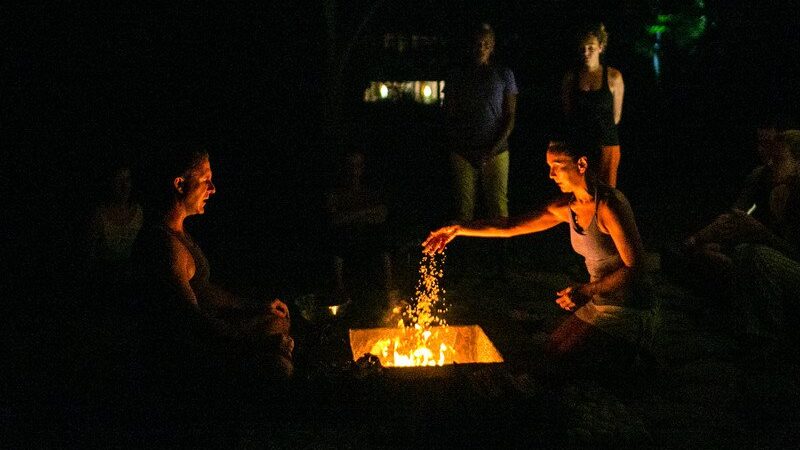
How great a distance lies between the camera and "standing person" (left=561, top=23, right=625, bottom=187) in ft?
21.3

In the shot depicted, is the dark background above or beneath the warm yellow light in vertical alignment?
beneath

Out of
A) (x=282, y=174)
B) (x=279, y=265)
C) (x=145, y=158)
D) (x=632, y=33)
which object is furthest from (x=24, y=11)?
(x=632, y=33)

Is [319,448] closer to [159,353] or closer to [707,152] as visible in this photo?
[159,353]

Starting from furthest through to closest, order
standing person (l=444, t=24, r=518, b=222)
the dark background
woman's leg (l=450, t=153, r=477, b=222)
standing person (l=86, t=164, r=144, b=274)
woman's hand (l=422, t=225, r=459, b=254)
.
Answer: the dark background, woman's leg (l=450, t=153, r=477, b=222), standing person (l=444, t=24, r=518, b=222), standing person (l=86, t=164, r=144, b=274), woman's hand (l=422, t=225, r=459, b=254)

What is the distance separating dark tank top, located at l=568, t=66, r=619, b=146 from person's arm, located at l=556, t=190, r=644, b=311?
100 inches

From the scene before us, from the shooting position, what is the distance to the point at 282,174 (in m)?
7.28

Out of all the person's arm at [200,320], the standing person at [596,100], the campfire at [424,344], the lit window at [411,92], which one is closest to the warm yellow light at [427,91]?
the lit window at [411,92]

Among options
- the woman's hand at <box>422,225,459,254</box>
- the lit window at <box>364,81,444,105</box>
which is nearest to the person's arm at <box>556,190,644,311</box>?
the woman's hand at <box>422,225,459,254</box>

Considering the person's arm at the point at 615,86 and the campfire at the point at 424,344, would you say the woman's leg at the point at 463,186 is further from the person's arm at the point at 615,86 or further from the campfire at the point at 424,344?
the campfire at the point at 424,344

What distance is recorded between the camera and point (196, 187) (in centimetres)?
384

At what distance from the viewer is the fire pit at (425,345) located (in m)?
4.77

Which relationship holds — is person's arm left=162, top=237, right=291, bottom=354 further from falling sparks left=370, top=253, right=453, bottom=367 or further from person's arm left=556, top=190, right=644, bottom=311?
person's arm left=556, top=190, right=644, bottom=311

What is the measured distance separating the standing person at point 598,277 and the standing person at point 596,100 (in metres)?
2.24

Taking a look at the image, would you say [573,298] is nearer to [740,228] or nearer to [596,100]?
[740,228]
